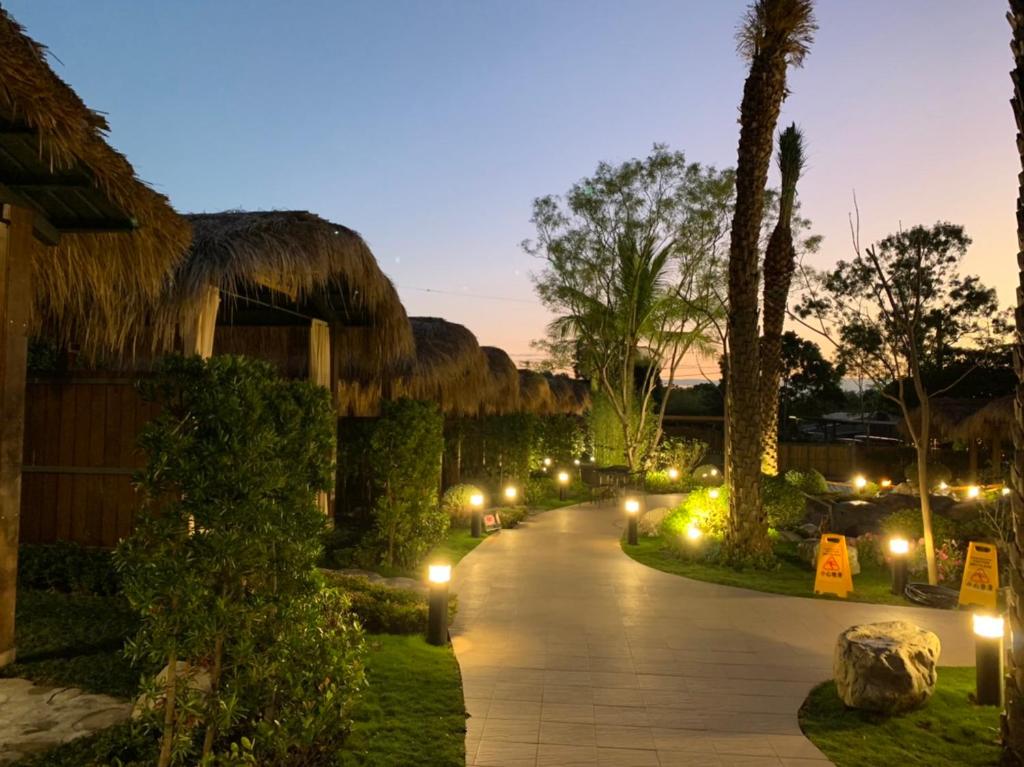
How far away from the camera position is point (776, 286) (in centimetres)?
1686

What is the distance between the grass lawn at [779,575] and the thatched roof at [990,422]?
10.5 metres

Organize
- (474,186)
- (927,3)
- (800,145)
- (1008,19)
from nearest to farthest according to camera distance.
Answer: (1008,19) → (927,3) → (800,145) → (474,186)

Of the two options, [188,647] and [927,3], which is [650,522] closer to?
[927,3]

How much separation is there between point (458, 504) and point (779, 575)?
5.83 metres

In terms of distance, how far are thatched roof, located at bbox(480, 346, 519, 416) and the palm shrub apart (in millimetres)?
13006

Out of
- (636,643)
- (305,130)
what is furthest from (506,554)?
(305,130)

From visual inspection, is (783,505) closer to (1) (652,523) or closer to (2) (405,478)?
(1) (652,523)

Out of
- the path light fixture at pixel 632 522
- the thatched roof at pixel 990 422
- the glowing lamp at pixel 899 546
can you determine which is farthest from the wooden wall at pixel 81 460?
the thatched roof at pixel 990 422

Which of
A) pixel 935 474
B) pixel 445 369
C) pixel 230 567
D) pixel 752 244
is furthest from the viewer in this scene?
pixel 935 474

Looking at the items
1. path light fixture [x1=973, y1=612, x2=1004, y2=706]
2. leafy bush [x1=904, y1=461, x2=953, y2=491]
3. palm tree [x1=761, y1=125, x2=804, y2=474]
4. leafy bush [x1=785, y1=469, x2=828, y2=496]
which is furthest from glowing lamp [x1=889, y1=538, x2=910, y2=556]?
leafy bush [x1=904, y1=461, x2=953, y2=491]

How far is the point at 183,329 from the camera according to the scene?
6102mm

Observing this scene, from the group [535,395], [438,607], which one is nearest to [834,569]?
[438,607]

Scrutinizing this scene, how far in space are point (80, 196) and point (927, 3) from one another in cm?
888

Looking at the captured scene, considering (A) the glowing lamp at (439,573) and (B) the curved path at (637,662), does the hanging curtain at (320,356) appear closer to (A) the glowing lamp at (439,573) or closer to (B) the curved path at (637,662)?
(B) the curved path at (637,662)
